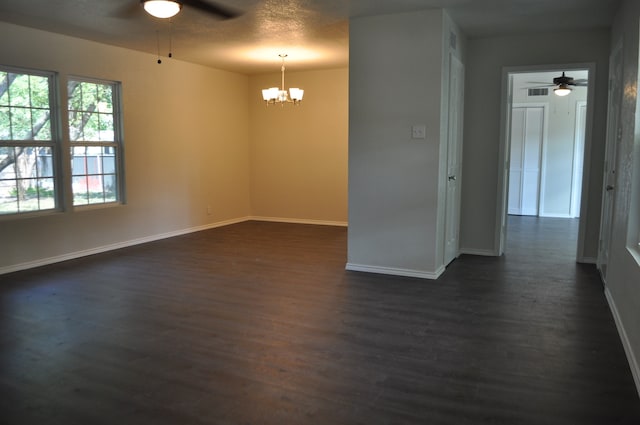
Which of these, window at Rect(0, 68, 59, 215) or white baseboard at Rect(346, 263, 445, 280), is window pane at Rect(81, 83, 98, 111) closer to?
window at Rect(0, 68, 59, 215)

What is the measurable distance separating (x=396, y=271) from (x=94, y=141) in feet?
12.5

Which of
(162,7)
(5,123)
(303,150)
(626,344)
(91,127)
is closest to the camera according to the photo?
(626,344)

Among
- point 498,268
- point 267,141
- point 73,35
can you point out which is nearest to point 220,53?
point 73,35

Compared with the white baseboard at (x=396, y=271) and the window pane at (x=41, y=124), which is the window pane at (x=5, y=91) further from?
the white baseboard at (x=396, y=271)

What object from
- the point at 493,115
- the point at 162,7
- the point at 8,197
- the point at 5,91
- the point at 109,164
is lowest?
the point at 8,197

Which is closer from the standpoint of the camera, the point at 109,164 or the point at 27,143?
the point at 27,143

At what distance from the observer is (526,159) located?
9.09 metres

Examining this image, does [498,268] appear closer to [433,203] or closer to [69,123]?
[433,203]

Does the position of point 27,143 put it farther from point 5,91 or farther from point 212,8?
point 212,8

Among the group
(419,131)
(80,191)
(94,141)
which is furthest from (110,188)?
(419,131)

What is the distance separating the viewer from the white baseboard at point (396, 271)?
184 inches

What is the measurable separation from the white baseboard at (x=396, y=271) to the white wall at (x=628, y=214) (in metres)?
1.41

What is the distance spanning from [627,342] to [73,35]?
5734 mm

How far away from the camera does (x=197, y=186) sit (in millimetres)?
7504
